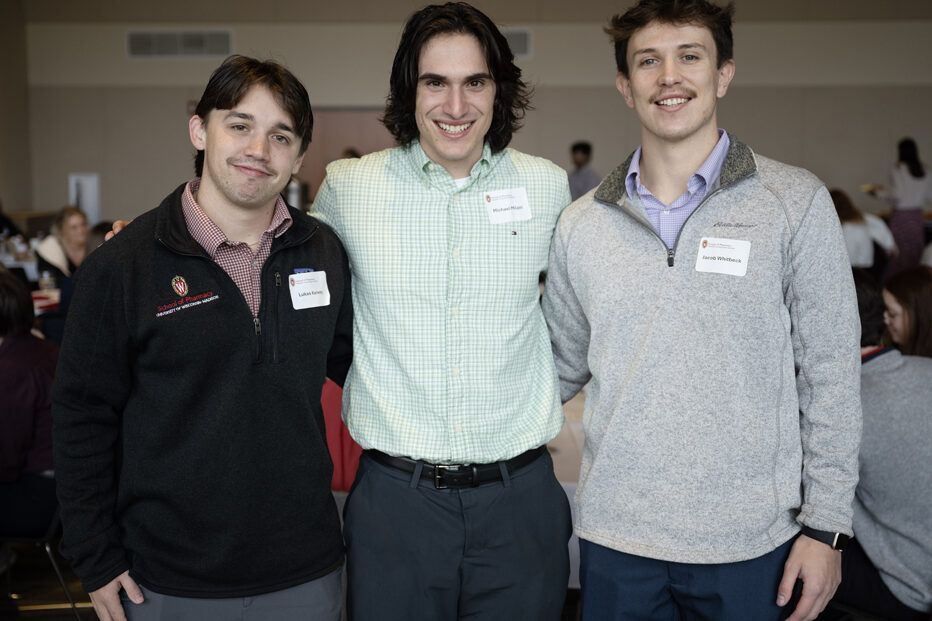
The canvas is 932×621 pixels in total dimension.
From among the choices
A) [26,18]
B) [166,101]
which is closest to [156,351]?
[166,101]

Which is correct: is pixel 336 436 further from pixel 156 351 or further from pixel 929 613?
pixel 929 613

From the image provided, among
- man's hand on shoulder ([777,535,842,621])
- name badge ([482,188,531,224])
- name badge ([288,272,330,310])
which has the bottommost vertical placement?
man's hand on shoulder ([777,535,842,621])

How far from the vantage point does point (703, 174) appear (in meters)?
1.72

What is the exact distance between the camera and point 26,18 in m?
9.88

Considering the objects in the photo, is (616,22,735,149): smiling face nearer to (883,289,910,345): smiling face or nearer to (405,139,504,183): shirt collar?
(405,139,504,183): shirt collar

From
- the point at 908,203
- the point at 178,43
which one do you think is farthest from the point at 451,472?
the point at 178,43

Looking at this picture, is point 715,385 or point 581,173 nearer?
point 715,385

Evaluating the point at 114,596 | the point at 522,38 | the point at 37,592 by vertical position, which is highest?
the point at 522,38

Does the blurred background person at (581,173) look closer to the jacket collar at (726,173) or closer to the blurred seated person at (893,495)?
the blurred seated person at (893,495)

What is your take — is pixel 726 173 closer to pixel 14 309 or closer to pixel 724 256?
pixel 724 256

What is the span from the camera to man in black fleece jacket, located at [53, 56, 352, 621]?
158cm

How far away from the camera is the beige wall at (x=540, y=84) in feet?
31.6

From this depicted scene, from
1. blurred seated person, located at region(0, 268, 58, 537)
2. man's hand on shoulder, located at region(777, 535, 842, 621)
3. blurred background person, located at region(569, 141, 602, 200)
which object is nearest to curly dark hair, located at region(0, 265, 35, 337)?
blurred seated person, located at region(0, 268, 58, 537)

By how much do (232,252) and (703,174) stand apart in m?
1.01
